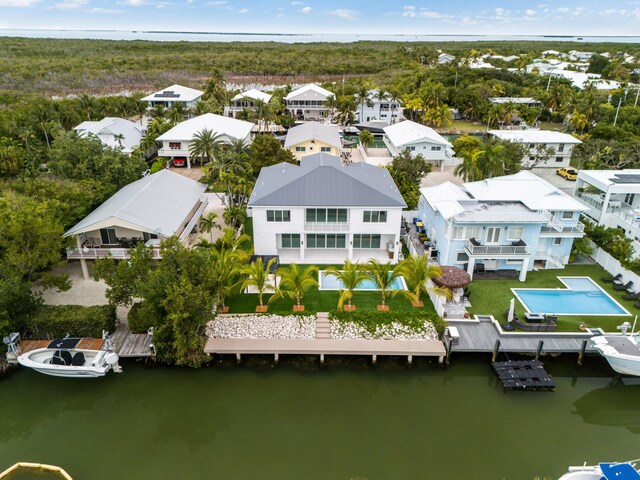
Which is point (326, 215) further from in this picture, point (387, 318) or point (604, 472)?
point (604, 472)

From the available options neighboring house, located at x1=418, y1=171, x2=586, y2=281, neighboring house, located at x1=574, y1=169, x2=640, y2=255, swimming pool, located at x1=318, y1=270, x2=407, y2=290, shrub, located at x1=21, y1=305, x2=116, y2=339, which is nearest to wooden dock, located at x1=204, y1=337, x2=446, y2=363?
swimming pool, located at x1=318, y1=270, x2=407, y2=290

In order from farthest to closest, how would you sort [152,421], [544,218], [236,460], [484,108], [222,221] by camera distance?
[484,108], [222,221], [544,218], [152,421], [236,460]

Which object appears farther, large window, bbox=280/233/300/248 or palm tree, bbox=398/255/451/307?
large window, bbox=280/233/300/248

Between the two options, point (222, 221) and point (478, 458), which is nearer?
point (478, 458)

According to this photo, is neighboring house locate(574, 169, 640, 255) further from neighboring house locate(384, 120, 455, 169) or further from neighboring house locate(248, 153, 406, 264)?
neighboring house locate(384, 120, 455, 169)

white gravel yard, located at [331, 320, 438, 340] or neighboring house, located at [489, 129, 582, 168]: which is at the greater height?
neighboring house, located at [489, 129, 582, 168]

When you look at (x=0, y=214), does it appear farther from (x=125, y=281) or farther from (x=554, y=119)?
(x=554, y=119)

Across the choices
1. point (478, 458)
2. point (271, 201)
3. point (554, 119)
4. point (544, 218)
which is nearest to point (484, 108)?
point (554, 119)
